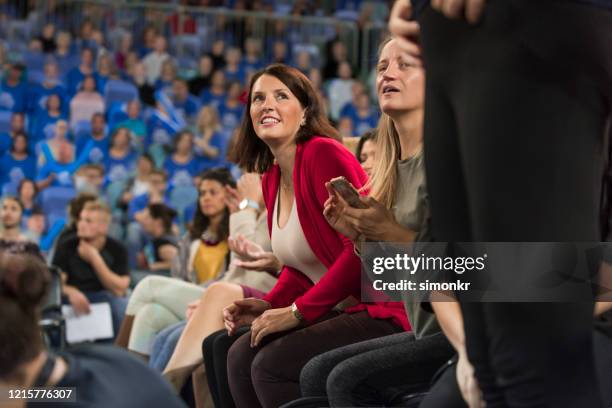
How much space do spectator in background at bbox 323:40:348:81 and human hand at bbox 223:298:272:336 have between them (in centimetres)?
751

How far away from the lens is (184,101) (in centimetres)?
890

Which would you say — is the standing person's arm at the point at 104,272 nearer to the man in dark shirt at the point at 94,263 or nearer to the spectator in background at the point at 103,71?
the man in dark shirt at the point at 94,263

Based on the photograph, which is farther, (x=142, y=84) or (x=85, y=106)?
(x=142, y=84)

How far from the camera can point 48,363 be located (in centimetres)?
121

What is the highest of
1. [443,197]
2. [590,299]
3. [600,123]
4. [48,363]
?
[600,123]

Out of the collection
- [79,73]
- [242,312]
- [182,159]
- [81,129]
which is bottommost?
[182,159]

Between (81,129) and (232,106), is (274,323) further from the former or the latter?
(232,106)

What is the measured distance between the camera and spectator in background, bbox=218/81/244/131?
28.9 ft

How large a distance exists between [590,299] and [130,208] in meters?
6.05

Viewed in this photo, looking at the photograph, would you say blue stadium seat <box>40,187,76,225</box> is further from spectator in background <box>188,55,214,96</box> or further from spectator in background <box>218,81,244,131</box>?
spectator in background <box>188,55,214,96</box>

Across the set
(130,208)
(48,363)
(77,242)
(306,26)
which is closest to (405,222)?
(48,363)

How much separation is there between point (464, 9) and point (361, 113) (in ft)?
26.2

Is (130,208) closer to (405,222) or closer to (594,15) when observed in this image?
(405,222)

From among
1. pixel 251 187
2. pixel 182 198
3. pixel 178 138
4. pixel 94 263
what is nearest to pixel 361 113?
pixel 178 138
